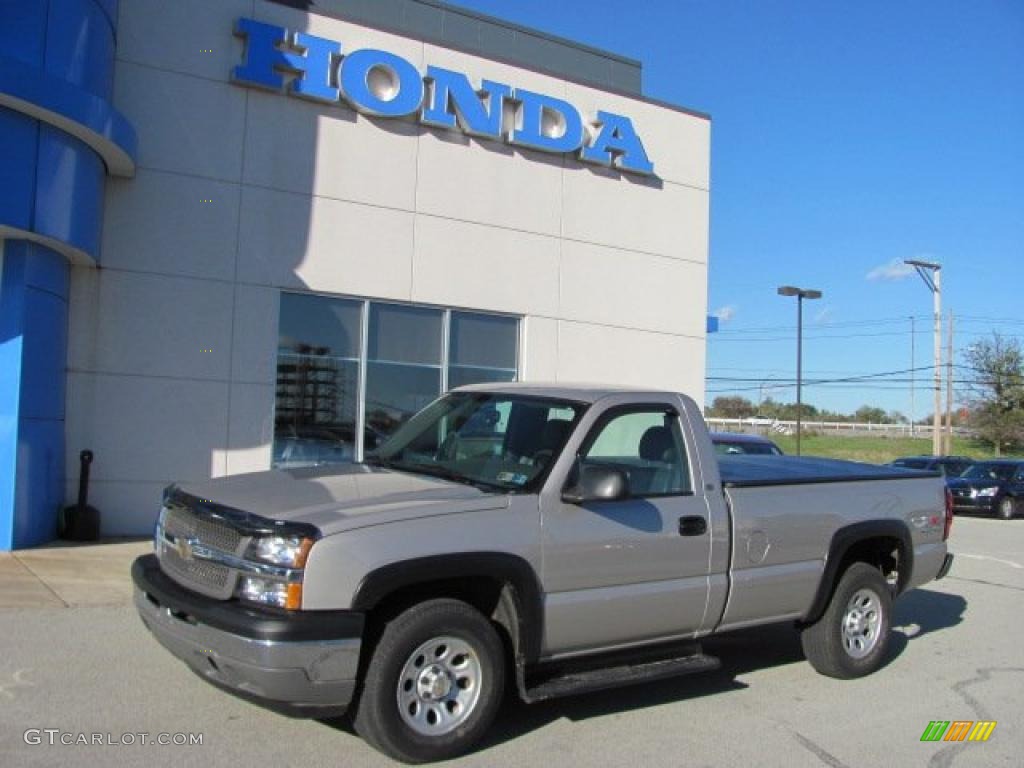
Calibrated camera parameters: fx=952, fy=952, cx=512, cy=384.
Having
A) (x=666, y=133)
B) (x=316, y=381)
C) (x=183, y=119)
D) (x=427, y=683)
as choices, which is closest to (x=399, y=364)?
(x=316, y=381)

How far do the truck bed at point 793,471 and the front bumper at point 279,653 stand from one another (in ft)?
9.02

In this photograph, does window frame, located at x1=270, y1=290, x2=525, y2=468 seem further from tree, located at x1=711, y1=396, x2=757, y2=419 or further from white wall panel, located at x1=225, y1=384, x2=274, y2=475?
tree, located at x1=711, y1=396, x2=757, y2=419

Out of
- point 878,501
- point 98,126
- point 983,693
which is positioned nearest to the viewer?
point 983,693

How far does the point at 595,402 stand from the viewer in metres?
5.57

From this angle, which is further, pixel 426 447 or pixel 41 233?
pixel 41 233

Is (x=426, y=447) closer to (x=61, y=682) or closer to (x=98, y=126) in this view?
(x=61, y=682)

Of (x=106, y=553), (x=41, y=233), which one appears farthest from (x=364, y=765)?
(x=41, y=233)

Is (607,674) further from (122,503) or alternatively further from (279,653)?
(122,503)

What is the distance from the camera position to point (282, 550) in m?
4.31

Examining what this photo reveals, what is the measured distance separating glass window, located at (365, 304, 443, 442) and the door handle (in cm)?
790

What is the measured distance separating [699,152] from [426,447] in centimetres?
1193

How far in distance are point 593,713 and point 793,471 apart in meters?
2.46

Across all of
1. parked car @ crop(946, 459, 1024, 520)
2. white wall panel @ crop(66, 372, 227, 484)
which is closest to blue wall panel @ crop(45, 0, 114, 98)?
white wall panel @ crop(66, 372, 227, 484)

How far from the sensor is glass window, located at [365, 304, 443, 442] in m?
13.1
